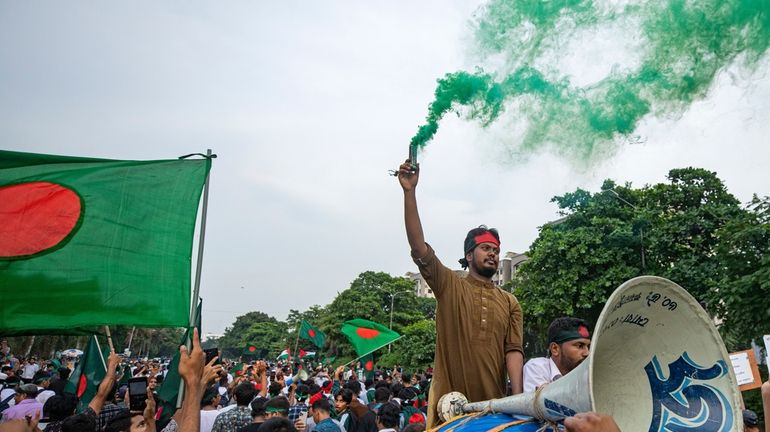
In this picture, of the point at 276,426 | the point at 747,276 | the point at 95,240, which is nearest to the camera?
the point at 276,426

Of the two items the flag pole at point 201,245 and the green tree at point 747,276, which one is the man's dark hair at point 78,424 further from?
the green tree at point 747,276

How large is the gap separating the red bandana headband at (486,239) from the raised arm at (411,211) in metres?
0.44

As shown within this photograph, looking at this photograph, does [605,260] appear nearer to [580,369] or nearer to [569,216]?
[569,216]

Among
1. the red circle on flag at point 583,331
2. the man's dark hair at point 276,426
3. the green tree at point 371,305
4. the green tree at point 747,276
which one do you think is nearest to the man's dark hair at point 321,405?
the man's dark hair at point 276,426

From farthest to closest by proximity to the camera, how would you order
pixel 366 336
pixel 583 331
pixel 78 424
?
pixel 366 336
pixel 78 424
pixel 583 331

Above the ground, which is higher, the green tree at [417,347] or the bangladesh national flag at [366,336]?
the green tree at [417,347]

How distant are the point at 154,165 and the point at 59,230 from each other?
998 mm

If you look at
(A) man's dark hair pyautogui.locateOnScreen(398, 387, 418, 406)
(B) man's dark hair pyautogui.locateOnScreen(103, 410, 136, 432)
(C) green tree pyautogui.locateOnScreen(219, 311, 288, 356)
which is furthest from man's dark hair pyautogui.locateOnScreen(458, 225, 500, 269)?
(C) green tree pyautogui.locateOnScreen(219, 311, 288, 356)

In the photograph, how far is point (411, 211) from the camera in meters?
3.36

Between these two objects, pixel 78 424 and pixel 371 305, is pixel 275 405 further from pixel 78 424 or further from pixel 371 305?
pixel 371 305

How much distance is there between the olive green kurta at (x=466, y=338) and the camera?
3.22 metres

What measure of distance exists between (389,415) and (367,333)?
29.3ft

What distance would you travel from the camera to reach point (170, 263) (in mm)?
4668

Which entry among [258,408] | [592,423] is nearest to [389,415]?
[258,408]
